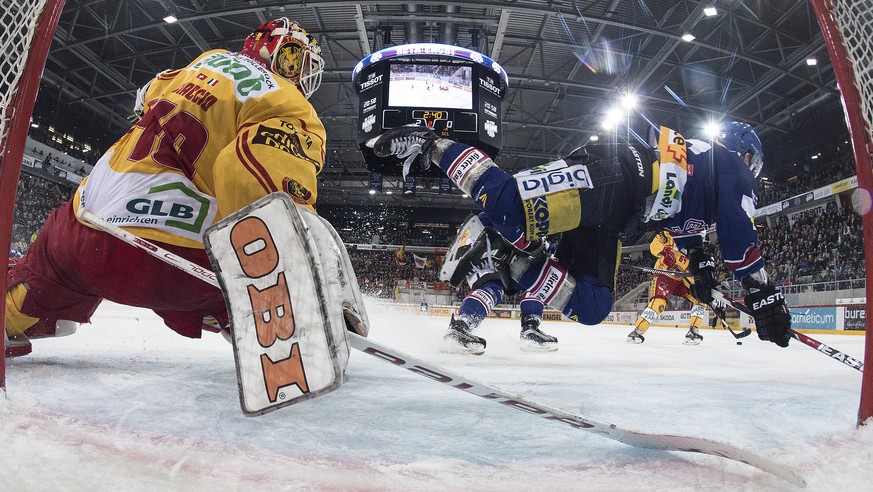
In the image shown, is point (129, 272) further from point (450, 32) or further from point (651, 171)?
point (450, 32)

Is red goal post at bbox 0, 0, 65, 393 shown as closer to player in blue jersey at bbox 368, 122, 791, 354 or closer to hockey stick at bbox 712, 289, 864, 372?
player in blue jersey at bbox 368, 122, 791, 354

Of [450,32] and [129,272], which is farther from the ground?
[450,32]

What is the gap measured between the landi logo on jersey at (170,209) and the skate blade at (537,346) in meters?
2.42

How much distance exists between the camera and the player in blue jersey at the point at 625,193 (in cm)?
186

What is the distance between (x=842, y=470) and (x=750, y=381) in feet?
4.03

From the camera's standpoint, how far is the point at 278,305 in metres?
0.77

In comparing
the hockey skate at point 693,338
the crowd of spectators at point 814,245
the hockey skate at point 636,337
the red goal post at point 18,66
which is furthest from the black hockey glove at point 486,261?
the crowd of spectators at point 814,245

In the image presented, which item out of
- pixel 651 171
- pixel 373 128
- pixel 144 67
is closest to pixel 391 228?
pixel 144 67

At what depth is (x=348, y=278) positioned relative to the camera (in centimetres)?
91

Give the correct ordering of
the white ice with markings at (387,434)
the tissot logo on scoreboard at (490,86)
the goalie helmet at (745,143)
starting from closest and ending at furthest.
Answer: the white ice with markings at (387,434) < the goalie helmet at (745,143) < the tissot logo on scoreboard at (490,86)

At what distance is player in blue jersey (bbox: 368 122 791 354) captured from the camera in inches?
73.1

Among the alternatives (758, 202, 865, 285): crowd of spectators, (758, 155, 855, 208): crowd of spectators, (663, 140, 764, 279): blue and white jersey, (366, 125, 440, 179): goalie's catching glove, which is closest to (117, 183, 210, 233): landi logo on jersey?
(366, 125, 440, 179): goalie's catching glove

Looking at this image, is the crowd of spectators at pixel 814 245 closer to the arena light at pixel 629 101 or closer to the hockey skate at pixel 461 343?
the arena light at pixel 629 101

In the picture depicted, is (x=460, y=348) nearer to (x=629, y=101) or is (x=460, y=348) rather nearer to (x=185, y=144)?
(x=185, y=144)
